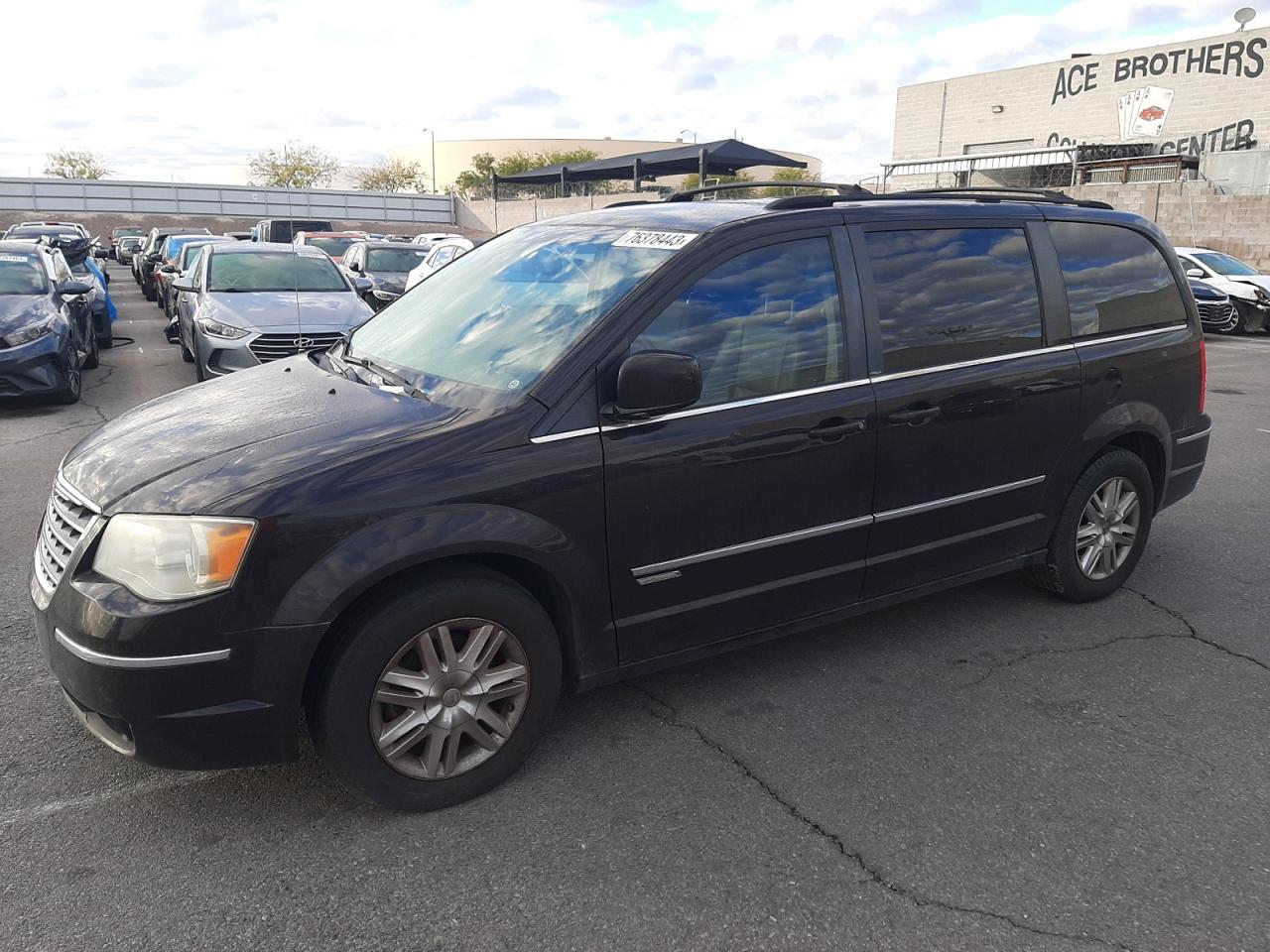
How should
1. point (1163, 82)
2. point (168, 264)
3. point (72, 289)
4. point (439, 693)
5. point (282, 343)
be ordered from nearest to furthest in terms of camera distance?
point (439, 693) → point (282, 343) → point (72, 289) → point (168, 264) → point (1163, 82)

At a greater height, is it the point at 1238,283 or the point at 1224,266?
the point at 1224,266

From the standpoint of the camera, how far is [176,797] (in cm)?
311

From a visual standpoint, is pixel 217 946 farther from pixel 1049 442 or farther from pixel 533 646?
pixel 1049 442

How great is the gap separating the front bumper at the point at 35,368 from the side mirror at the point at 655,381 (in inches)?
329

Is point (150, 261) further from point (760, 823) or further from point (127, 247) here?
point (760, 823)

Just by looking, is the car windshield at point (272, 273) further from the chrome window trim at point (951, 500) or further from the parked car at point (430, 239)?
the chrome window trim at point (951, 500)

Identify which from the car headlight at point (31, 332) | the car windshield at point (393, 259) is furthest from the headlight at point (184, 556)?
the car windshield at point (393, 259)

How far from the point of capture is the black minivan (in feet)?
9.03

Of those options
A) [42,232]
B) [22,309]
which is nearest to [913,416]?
[22,309]

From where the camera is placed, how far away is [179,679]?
268 cm

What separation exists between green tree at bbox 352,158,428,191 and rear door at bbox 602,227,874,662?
83.5 meters

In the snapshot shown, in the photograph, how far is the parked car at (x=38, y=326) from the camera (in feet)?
30.2

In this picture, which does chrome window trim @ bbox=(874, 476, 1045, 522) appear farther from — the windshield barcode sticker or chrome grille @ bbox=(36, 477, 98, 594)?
chrome grille @ bbox=(36, 477, 98, 594)

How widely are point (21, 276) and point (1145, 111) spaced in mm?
44463
